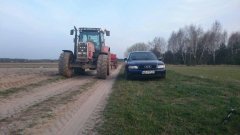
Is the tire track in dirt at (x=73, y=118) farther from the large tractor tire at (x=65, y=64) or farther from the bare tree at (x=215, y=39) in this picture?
the bare tree at (x=215, y=39)

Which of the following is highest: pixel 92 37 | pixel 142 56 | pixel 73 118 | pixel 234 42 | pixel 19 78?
pixel 234 42

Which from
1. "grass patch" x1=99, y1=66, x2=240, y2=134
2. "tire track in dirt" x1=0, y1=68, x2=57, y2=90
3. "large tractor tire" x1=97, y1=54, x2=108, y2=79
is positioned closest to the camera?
"grass patch" x1=99, y1=66, x2=240, y2=134

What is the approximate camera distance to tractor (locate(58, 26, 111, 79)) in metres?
19.6

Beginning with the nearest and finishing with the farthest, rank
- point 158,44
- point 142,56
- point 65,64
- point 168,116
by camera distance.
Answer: point 168,116, point 142,56, point 65,64, point 158,44

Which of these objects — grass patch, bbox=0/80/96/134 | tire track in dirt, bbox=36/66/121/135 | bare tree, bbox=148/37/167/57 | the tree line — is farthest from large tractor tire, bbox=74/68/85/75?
bare tree, bbox=148/37/167/57

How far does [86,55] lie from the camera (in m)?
20.5

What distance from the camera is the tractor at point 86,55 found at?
1956 centimetres

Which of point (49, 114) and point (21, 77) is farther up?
point (21, 77)

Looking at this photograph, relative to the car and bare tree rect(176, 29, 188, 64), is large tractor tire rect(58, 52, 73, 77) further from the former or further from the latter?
bare tree rect(176, 29, 188, 64)

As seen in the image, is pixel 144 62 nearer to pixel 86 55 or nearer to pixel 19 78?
pixel 86 55

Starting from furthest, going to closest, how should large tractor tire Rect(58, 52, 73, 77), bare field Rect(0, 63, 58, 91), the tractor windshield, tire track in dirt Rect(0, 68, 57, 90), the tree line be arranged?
the tree line, the tractor windshield, large tractor tire Rect(58, 52, 73, 77), bare field Rect(0, 63, 58, 91), tire track in dirt Rect(0, 68, 57, 90)

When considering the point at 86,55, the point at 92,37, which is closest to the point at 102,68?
the point at 86,55

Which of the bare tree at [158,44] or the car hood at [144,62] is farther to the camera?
the bare tree at [158,44]

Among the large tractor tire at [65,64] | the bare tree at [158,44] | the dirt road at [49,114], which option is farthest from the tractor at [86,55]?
the bare tree at [158,44]
